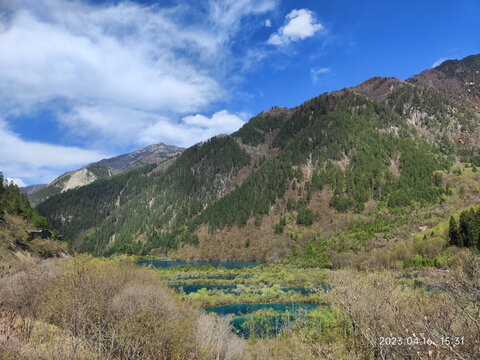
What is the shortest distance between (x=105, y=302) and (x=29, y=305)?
8.19 m

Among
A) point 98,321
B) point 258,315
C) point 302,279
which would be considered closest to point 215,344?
point 98,321

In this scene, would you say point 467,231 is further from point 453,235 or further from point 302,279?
point 302,279

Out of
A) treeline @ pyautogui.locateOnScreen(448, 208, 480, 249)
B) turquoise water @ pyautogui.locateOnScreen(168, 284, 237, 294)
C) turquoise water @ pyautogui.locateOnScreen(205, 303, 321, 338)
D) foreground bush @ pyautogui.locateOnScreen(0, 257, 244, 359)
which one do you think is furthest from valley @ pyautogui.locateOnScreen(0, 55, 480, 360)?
turquoise water @ pyautogui.locateOnScreen(168, 284, 237, 294)

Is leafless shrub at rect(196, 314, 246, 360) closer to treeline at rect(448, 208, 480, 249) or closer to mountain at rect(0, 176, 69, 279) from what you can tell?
mountain at rect(0, 176, 69, 279)

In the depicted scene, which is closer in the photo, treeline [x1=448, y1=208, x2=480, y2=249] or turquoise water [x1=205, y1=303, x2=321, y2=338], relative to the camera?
turquoise water [x1=205, y1=303, x2=321, y2=338]

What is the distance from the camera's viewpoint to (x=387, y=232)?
13362 centimetres

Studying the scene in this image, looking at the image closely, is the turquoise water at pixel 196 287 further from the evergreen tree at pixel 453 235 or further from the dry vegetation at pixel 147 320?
the evergreen tree at pixel 453 235

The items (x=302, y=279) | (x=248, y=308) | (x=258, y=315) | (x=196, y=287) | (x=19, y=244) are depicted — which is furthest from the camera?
(x=196, y=287)

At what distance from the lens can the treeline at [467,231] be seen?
86.3 metres

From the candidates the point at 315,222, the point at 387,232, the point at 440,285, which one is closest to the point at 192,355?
the point at 440,285

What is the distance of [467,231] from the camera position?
88.4m

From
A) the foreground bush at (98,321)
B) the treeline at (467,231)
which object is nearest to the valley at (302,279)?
the foreground bush at (98,321)

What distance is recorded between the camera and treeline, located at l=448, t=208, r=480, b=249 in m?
86.3

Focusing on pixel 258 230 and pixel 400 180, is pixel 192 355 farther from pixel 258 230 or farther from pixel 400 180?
pixel 400 180
